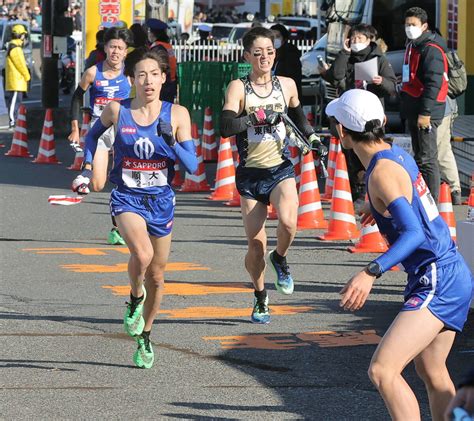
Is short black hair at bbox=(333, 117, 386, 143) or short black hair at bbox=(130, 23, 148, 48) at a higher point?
short black hair at bbox=(130, 23, 148, 48)

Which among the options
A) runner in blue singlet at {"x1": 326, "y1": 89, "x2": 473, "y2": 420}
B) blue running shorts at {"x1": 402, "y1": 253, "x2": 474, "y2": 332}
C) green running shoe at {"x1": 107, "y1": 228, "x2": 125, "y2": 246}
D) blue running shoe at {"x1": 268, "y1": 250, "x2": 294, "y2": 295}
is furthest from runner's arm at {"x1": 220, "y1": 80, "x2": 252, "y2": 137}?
green running shoe at {"x1": 107, "y1": 228, "x2": 125, "y2": 246}

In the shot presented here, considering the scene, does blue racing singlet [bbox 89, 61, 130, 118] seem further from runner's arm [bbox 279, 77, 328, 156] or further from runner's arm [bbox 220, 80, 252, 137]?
runner's arm [bbox 220, 80, 252, 137]

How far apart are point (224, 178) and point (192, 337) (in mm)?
8082

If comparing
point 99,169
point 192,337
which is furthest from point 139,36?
point 99,169

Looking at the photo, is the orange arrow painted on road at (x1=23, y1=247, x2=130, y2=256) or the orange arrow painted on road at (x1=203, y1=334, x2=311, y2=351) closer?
the orange arrow painted on road at (x1=203, y1=334, x2=311, y2=351)

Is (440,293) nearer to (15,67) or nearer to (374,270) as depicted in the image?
(374,270)

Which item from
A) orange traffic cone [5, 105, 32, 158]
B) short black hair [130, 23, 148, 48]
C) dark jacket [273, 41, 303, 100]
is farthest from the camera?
orange traffic cone [5, 105, 32, 158]

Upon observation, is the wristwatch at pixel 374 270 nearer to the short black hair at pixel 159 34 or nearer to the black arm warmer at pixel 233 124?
the black arm warmer at pixel 233 124

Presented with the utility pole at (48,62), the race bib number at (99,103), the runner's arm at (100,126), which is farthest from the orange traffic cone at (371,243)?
the utility pole at (48,62)

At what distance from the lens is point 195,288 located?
35.4ft

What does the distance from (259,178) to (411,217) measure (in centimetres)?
399

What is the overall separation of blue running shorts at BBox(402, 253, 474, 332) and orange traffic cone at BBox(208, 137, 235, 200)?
36.4 feet

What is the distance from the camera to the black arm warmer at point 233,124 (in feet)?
30.2

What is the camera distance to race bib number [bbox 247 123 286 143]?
30.9ft
